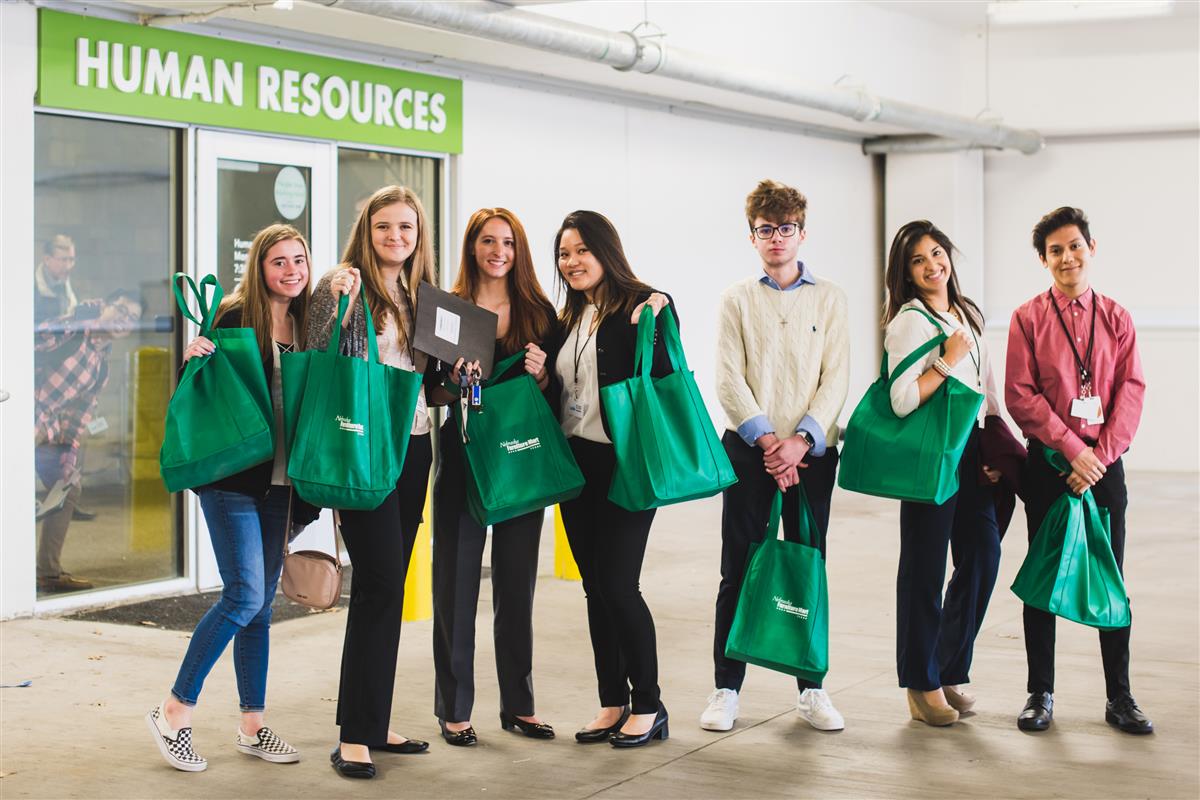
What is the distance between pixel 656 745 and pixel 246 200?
4586 millimetres

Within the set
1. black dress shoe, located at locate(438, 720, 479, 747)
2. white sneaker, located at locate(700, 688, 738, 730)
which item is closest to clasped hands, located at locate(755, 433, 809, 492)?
white sneaker, located at locate(700, 688, 738, 730)

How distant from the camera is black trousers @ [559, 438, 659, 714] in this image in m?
4.45

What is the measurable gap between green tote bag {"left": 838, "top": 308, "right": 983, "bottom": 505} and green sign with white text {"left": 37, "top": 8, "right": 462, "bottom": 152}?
14.3 ft

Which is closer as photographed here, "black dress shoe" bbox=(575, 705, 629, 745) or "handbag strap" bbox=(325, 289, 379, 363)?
"handbag strap" bbox=(325, 289, 379, 363)

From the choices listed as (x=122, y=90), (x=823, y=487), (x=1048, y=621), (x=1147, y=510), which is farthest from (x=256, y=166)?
(x=1147, y=510)

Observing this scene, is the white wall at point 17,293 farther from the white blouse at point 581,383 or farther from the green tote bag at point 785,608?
the green tote bag at point 785,608

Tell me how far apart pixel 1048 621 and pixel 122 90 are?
507 cm

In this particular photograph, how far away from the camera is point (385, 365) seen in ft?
13.5

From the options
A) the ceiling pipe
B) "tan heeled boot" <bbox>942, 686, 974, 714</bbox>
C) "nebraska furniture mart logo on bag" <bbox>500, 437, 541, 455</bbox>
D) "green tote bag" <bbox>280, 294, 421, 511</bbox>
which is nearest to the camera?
"green tote bag" <bbox>280, 294, 421, 511</bbox>

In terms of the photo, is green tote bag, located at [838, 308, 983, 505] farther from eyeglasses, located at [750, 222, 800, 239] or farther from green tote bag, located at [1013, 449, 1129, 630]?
eyeglasses, located at [750, 222, 800, 239]

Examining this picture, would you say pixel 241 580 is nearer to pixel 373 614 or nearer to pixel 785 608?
pixel 373 614

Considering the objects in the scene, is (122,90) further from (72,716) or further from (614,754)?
(614,754)

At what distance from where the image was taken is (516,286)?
181 inches

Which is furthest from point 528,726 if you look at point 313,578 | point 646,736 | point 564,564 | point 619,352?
point 564,564
